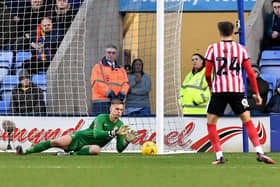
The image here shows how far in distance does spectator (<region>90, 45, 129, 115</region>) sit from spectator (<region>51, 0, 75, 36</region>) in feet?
4.25

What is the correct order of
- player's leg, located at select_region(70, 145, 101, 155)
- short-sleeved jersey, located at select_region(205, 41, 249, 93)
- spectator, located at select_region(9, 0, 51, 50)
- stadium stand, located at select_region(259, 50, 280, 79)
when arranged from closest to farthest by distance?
short-sleeved jersey, located at select_region(205, 41, 249, 93) → player's leg, located at select_region(70, 145, 101, 155) → spectator, located at select_region(9, 0, 51, 50) → stadium stand, located at select_region(259, 50, 280, 79)

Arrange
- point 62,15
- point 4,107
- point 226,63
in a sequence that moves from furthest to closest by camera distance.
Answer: point 62,15 < point 4,107 < point 226,63

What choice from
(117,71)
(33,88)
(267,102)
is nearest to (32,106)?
(33,88)

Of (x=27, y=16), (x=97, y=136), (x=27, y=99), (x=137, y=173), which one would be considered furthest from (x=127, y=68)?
(x=137, y=173)

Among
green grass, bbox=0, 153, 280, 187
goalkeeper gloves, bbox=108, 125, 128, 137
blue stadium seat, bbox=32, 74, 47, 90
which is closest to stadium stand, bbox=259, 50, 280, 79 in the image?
blue stadium seat, bbox=32, 74, 47, 90

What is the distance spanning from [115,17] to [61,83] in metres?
1.97

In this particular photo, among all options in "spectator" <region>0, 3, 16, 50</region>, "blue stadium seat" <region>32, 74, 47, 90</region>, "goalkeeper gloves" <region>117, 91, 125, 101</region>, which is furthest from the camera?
"spectator" <region>0, 3, 16, 50</region>

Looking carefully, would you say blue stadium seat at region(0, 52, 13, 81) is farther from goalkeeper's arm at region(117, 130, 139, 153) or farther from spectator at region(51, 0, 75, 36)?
goalkeeper's arm at region(117, 130, 139, 153)

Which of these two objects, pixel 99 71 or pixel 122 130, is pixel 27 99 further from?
pixel 122 130

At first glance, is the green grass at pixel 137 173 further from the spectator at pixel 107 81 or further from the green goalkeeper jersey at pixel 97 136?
the spectator at pixel 107 81

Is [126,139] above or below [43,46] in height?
below

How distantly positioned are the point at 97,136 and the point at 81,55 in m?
4.08

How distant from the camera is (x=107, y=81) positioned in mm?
16078

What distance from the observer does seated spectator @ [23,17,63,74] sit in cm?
1691
